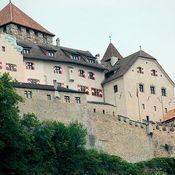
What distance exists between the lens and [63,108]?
265 ft

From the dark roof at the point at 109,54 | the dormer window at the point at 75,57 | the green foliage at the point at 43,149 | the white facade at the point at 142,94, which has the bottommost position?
the green foliage at the point at 43,149

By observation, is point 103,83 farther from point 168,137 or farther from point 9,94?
point 9,94

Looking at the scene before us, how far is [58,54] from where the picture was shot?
94000 mm

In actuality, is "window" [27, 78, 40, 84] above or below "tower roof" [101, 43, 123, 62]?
below

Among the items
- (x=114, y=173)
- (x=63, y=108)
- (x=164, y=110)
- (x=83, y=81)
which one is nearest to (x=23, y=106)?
(x=63, y=108)

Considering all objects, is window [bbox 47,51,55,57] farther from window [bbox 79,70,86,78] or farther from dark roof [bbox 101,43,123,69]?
dark roof [bbox 101,43,123,69]

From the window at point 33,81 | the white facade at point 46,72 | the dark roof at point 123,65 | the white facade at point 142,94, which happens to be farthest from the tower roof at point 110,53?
the window at point 33,81

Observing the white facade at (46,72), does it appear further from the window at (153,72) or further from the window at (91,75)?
the window at (153,72)

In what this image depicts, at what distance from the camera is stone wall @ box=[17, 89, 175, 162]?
261 ft

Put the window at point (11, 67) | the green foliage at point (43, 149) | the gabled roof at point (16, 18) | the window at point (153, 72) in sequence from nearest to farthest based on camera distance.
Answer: the green foliage at point (43, 149)
the window at point (11, 67)
the gabled roof at point (16, 18)
the window at point (153, 72)

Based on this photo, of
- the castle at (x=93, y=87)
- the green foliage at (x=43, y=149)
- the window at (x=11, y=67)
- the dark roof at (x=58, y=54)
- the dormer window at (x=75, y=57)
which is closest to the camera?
the green foliage at (x=43, y=149)

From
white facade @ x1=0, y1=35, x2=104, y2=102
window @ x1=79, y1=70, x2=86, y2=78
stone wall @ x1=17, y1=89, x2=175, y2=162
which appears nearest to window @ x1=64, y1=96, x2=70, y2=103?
stone wall @ x1=17, y1=89, x2=175, y2=162

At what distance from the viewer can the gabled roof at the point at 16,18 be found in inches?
3755

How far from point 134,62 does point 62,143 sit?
24.1m
